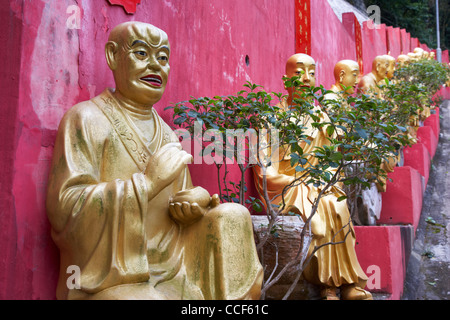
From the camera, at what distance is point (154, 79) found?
9.54 ft

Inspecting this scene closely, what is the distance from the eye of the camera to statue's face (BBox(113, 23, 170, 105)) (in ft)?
9.37

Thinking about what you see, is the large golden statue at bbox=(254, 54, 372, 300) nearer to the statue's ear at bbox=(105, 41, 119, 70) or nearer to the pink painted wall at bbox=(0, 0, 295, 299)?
the pink painted wall at bbox=(0, 0, 295, 299)

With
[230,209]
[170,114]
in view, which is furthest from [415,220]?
[230,209]

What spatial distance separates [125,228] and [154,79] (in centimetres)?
97

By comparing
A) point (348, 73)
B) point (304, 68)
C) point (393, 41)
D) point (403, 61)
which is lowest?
point (304, 68)

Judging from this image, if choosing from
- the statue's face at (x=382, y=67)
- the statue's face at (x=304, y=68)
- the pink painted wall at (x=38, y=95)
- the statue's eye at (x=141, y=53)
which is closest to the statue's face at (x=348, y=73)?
the statue's face at (x=304, y=68)

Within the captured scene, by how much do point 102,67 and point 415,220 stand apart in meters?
5.13

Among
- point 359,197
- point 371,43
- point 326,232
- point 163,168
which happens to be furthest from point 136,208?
point 371,43

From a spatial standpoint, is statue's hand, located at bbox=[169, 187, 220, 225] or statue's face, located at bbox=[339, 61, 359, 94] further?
statue's face, located at bbox=[339, 61, 359, 94]

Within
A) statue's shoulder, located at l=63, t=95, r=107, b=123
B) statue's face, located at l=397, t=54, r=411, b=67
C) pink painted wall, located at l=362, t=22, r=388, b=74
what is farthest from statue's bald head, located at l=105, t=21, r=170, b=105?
pink painted wall, located at l=362, t=22, r=388, b=74

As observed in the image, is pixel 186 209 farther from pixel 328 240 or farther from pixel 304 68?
pixel 304 68

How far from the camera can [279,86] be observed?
6.37 m

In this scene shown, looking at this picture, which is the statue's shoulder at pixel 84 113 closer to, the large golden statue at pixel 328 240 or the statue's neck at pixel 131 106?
the statue's neck at pixel 131 106
